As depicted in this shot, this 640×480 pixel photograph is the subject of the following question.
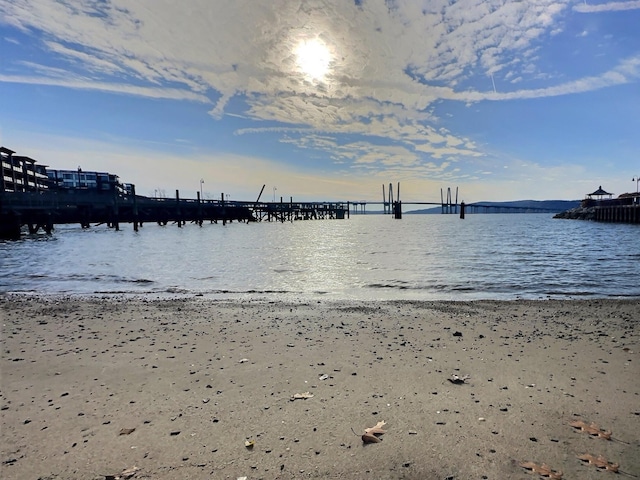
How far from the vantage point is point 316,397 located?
13.9 ft

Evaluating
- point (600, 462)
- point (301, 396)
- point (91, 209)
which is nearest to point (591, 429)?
point (600, 462)

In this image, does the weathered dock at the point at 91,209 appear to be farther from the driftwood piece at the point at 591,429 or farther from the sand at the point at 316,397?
the driftwood piece at the point at 591,429

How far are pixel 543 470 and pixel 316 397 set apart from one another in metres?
2.32

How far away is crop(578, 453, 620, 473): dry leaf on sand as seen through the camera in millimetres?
2949

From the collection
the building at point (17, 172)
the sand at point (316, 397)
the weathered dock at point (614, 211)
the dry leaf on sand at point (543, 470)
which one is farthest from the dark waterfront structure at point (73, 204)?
the weathered dock at point (614, 211)

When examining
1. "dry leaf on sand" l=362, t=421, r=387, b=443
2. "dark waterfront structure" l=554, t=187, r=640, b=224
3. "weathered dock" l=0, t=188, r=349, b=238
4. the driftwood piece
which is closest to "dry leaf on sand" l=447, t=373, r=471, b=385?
the driftwood piece

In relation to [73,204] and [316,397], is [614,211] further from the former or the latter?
[73,204]

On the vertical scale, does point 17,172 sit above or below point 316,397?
above

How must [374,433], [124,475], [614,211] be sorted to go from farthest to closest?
1. [614,211]
2. [374,433]
3. [124,475]

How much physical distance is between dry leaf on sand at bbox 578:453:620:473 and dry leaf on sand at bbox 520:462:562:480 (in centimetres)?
36

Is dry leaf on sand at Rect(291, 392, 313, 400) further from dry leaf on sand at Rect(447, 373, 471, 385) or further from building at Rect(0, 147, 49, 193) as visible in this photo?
building at Rect(0, 147, 49, 193)

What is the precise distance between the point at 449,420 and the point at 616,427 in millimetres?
1643

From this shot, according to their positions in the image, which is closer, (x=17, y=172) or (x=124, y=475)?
(x=124, y=475)

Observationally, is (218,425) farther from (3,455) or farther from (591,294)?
(591,294)
